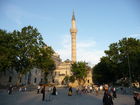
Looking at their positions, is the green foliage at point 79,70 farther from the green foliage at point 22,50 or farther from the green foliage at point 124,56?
the green foliage at point 22,50

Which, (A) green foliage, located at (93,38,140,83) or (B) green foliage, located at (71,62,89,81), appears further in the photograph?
(B) green foliage, located at (71,62,89,81)

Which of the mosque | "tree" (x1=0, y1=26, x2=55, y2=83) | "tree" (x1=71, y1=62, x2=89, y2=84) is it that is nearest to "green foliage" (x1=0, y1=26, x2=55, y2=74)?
"tree" (x1=0, y1=26, x2=55, y2=83)

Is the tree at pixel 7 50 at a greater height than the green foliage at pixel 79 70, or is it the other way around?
the tree at pixel 7 50

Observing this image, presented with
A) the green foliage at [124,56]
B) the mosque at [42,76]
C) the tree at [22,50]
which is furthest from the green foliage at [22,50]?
the green foliage at [124,56]

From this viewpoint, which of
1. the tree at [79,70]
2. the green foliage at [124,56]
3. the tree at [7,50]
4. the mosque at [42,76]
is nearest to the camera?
the tree at [7,50]

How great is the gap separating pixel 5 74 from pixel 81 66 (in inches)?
949

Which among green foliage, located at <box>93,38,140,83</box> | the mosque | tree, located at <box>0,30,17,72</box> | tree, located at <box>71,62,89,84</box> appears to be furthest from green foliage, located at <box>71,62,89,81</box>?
tree, located at <box>0,30,17,72</box>

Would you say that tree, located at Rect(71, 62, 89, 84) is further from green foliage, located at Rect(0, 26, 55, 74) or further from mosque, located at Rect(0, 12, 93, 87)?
green foliage, located at Rect(0, 26, 55, 74)

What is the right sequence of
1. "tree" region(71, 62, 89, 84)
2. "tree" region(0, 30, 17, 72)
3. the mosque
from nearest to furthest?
"tree" region(0, 30, 17, 72) < the mosque < "tree" region(71, 62, 89, 84)

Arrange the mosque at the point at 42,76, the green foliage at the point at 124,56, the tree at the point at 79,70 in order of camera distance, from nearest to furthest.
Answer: the green foliage at the point at 124,56
the mosque at the point at 42,76
the tree at the point at 79,70

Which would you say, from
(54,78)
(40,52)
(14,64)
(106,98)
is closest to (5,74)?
(14,64)

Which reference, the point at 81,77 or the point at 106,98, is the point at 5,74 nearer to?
the point at 81,77

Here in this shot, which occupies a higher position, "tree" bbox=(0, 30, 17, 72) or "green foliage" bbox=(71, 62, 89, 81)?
"tree" bbox=(0, 30, 17, 72)

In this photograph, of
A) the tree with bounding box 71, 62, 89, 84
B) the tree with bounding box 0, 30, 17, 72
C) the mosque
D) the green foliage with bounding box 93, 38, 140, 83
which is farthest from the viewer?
the tree with bounding box 71, 62, 89, 84
